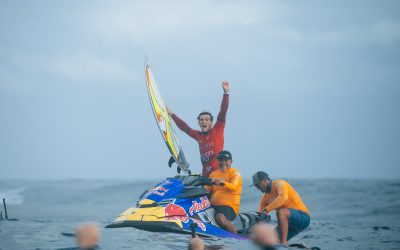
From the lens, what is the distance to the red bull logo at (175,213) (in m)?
6.99

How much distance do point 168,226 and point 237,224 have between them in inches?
59.4

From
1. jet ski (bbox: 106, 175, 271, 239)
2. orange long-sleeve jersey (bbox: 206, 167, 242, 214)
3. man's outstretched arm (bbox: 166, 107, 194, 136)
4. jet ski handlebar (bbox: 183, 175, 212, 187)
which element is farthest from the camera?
man's outstretched arm (bbox: 166, 107, 194, 136)

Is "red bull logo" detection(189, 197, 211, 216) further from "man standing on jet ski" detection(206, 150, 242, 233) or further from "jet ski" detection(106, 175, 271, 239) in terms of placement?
"man standing on jet ski" detection(206, 150, 242, 233)

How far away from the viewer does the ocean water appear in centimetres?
727

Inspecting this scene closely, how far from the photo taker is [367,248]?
8.58 meters

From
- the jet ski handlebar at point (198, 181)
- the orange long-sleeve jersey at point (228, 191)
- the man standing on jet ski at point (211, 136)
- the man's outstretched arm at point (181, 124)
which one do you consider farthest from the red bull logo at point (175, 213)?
the man's outstretched arm at point (181, 124)

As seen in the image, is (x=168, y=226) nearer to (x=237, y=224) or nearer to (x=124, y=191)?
(x=237, y=224)

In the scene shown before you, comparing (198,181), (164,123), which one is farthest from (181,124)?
(198,181)

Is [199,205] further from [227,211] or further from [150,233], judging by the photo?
[150,233]

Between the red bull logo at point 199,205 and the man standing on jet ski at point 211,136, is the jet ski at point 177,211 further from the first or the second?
the man standing on jet ski at point 211,136

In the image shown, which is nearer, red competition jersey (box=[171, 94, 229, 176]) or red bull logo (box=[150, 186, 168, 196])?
red bull logo (box=[150, 186, 168, 196])

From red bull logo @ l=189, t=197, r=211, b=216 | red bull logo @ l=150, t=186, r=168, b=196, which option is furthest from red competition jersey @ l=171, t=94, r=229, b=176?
red bull logo @ l=150, t=186, r=168, b=196

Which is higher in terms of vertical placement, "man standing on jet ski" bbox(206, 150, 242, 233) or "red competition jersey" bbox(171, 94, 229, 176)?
"red competition jersey" bbox(171, 94, 229, 176)

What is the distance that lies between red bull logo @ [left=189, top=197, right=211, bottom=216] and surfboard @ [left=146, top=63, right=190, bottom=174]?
0.83 meters
